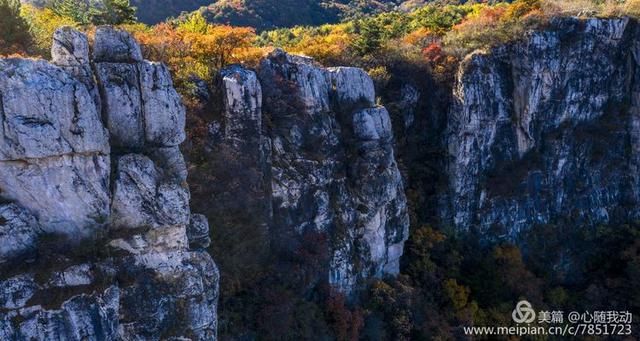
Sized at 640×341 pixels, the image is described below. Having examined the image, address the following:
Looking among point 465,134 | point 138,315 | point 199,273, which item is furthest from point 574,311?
point 138,315

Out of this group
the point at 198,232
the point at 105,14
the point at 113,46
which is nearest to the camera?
the point at 113,46

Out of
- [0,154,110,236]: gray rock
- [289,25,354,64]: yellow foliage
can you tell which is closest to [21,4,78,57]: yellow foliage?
[0,154,110,236]: gray rock

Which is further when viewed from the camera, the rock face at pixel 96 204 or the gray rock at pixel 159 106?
the gray rock at pixel 159 106

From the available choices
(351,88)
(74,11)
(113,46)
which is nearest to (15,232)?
(113,46)

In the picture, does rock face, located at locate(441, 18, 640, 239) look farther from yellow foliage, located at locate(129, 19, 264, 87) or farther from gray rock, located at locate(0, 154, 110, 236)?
gray rock, located at locate(0, 154, 110, 236)

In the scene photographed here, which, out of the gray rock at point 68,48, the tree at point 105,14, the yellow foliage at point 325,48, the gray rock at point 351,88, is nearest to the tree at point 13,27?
the gray rock at point 68,48

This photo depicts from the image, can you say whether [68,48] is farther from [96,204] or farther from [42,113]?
[96,204]

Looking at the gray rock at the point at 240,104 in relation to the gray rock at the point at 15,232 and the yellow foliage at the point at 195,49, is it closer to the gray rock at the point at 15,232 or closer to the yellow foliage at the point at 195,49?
the yellow foliage at the point at 195,49

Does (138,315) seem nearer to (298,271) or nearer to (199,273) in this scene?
(199,273)
